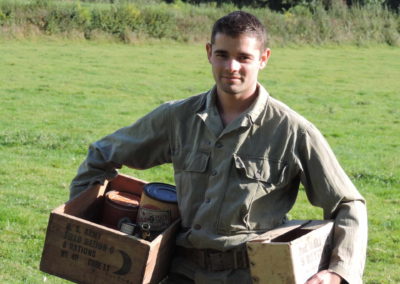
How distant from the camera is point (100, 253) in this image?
3.73m

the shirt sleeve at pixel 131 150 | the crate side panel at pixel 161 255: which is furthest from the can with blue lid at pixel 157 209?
the shirt sleeve at pixel 131 150

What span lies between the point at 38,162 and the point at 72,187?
23.4ft

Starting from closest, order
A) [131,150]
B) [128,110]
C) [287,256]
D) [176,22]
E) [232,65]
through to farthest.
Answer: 1. [287,256]
2. [232,65]
3. [131,150]
4. [128,110]
5. [176,22]

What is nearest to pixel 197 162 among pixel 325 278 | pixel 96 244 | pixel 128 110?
A: pixel 96 244

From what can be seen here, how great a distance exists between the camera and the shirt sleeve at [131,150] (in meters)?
4.08

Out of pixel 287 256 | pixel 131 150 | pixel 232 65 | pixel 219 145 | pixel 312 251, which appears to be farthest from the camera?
pixel 131 150

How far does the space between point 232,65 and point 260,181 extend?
1.87 ft

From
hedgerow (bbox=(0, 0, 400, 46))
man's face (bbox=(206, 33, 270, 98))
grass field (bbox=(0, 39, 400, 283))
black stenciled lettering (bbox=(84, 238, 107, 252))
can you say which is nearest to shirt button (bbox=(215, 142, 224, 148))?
man's face (bbox=(206, 33, 270, 98))

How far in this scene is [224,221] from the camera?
373 cm

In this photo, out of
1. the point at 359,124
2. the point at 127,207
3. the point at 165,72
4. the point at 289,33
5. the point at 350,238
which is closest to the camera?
the point at 350,238

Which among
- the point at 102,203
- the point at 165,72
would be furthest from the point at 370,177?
the point at 165,72

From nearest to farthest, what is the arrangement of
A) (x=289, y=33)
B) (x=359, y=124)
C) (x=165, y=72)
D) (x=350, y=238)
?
1. (x=350, y=238)
2. (x=359, y=124)
3. (x=165, y=72)
4. (x=289, y=33)

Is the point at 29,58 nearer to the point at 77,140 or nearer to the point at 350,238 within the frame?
the point at 77,140

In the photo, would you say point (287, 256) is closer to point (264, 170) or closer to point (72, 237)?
point (264, 170)
